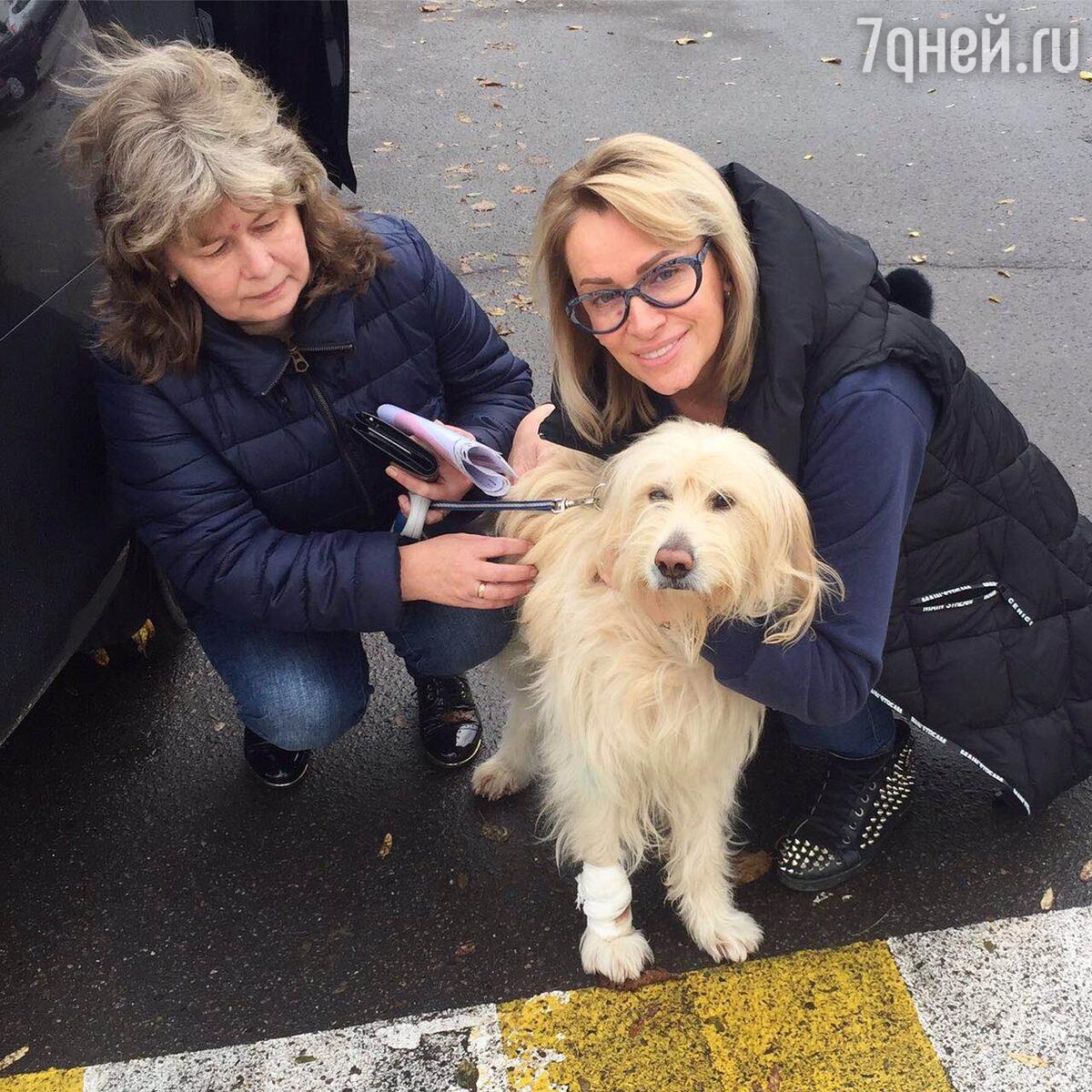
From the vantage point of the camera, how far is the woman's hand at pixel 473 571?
2139 mm

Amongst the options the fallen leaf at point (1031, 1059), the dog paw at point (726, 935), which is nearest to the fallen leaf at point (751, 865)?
the dog paw at point (726, 935)

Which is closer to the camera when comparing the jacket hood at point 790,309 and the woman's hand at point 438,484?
the jacket hood at point 790,309

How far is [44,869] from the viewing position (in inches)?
104

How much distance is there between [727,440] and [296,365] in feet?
3.35

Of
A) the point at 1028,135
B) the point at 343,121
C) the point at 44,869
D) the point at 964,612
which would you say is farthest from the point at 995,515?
the point at 1028,135

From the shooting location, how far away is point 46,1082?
221 cm

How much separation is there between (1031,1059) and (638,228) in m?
1.82

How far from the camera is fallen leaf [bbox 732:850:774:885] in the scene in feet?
8.45

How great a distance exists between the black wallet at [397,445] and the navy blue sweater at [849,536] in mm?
735

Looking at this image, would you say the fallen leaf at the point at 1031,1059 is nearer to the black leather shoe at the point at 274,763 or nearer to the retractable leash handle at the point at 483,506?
the retractable leash handle at the point at 483,506

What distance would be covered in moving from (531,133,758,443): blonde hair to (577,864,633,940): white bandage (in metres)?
0.95

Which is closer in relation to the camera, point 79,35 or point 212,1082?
point 212,1082

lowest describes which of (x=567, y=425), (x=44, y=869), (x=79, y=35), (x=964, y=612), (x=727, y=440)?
(x=44, y=869)

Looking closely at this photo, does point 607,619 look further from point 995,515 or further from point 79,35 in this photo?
point 79,35
